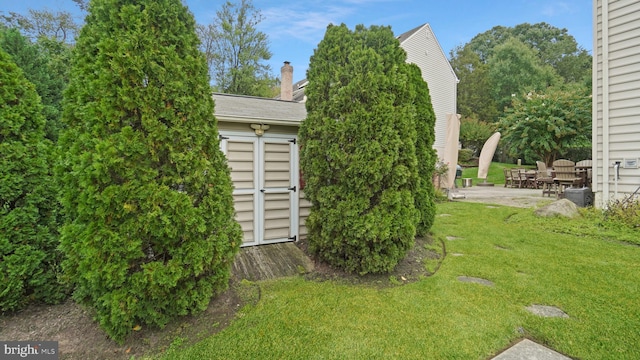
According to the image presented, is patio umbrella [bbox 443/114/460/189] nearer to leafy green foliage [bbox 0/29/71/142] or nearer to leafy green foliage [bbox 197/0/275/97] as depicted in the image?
leafy green foliage [bbox 0/29/71/142]

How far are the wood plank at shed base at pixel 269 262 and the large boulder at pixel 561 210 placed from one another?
5572mm

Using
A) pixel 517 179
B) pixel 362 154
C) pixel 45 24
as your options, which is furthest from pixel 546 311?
pixel 45 24

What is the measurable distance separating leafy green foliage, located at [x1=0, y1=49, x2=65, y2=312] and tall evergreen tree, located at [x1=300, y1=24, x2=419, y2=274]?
2.73 m

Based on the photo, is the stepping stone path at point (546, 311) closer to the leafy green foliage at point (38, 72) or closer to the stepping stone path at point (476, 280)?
the stepping stone path at point (476, 280)

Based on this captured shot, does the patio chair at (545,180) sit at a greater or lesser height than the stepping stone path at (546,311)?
greater

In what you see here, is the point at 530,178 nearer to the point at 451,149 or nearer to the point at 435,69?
the point at 435,69

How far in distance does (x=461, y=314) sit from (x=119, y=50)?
375 cm

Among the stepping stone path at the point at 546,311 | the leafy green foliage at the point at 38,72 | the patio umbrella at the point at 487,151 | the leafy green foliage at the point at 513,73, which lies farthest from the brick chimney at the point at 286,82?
the leafy green foliage at the point at 513,73

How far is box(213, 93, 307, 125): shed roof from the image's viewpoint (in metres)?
4.20

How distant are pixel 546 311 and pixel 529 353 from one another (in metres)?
0.85

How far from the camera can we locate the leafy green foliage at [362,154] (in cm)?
355

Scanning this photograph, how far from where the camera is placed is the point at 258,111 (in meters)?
4.83

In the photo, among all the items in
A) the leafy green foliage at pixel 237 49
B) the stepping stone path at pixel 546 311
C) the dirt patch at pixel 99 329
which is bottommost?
the dirt patch at pixel 99 329

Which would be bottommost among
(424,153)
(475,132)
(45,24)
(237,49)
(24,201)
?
(24,201)
